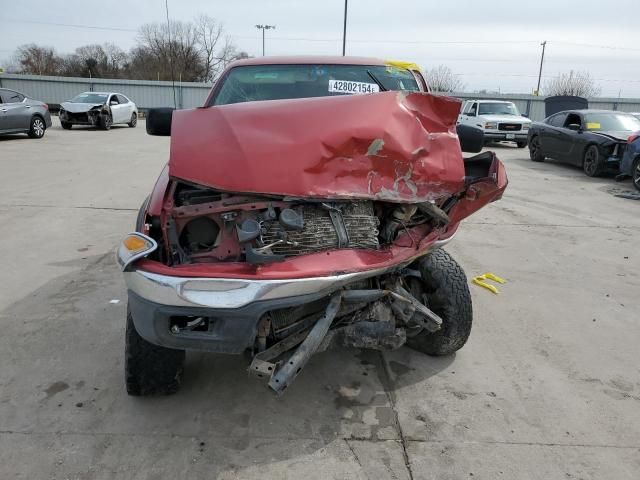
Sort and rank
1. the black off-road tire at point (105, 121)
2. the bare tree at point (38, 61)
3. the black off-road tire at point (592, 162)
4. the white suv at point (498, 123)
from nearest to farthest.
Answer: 1. the black off-road tire at point (592, 162)
2. the white suv at point (498, 123)
3. the black off-road tire at point (105, 121)
4. the bare tree at point (38, 61)

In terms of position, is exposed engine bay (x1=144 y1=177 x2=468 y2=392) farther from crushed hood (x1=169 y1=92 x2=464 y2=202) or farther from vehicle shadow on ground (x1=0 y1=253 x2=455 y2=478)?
vehicle shadow on ground (x1=0 y1=253 x2=455 y2=478)

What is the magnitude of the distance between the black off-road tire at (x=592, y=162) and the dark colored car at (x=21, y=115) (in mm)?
15203

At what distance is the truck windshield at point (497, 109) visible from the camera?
18750 mm

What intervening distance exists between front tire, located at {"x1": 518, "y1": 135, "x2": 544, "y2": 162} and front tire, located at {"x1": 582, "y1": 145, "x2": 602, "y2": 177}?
2297 mm

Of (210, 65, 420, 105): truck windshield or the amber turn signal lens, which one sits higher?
(210, 65, 420, 105): truck windshield

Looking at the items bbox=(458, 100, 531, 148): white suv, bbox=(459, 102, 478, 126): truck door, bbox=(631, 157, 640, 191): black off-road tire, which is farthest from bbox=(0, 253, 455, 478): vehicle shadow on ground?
bbox=(459, 102, 478, 126): truck door

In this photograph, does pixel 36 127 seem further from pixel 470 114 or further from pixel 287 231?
pixel 287 231

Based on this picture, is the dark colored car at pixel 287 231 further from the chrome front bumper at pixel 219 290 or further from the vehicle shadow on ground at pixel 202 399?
the vehicle shadow on ground at pixel 202 399

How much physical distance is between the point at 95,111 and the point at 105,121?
0.53 m

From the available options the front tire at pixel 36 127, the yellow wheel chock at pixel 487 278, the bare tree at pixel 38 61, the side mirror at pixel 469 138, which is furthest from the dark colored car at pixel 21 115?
the bare tree at pixel 38 61

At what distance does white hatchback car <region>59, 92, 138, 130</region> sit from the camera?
19.0m

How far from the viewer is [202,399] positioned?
9.59 ft

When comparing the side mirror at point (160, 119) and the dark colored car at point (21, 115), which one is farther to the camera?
the dark colored car at point (21, 115)

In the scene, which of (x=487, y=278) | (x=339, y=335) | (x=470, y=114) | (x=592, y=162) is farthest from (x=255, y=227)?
(x=470, y=114)
